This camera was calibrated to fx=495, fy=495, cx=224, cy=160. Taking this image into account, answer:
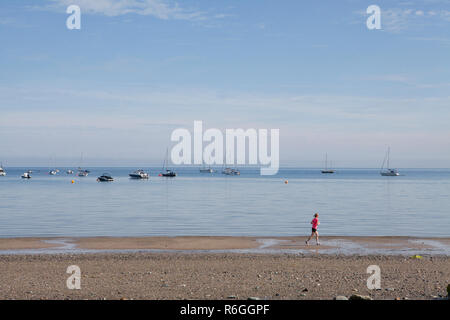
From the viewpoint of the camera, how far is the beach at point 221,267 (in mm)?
14547

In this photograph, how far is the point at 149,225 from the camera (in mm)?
38531

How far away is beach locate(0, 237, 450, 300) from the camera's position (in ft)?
47.7

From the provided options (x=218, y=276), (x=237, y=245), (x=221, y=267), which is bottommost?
(x=237, y=245)

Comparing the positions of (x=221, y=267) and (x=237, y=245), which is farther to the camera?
(x=237, y=245)

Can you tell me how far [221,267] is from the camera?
783 inches

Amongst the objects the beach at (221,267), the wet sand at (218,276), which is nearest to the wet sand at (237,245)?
the beach at (221,267)

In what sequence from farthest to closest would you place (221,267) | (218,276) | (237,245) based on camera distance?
(237,245)
(221,267)
(218,276)

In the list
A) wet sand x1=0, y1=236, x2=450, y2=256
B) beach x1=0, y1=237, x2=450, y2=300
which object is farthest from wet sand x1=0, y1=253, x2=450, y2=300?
wet sand x1=0, y1=236, x2=450, y2=256

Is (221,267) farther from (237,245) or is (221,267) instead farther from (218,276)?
(237,245)

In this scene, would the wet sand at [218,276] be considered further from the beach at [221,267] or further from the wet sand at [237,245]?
the wet sand at [237,245]

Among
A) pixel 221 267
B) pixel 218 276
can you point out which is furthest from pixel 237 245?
pixel 218 276
